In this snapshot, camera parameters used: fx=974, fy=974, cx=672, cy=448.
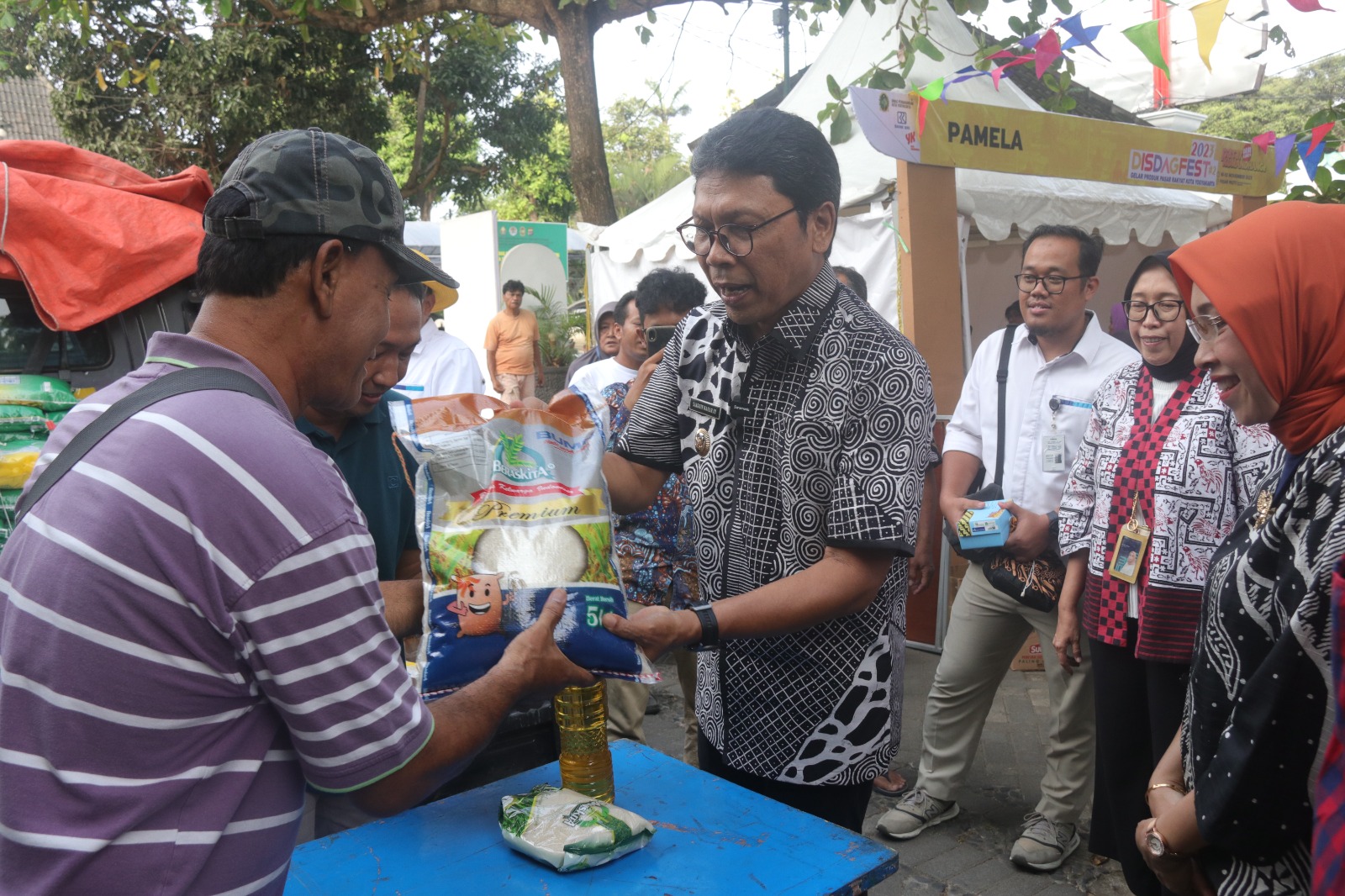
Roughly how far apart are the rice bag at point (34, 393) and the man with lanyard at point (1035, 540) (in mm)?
3572

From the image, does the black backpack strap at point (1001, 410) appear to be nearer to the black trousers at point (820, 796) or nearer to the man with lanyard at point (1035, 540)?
the man with lanyard at point (1035, 540)

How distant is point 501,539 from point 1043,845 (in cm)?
296

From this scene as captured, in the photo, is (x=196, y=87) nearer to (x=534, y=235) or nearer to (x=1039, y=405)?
(x=534, y=235)

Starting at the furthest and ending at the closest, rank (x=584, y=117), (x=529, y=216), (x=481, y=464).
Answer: (x=529, y=216), (x=584, y=117), (x=481, y=464)

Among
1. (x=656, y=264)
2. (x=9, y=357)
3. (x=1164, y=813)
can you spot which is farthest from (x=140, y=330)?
(x=656, y=264)

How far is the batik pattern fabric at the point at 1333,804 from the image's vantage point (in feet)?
3.35

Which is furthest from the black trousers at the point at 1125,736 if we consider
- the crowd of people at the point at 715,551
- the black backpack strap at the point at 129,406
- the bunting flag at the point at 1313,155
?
the bunting flag at the point at 1313,155

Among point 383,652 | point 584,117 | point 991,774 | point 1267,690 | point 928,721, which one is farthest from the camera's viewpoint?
point 584,117

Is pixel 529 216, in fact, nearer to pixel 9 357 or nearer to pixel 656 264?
pixel 656 264

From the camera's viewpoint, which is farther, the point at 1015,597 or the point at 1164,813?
the point at 1015,597

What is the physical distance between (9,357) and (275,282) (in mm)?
3288

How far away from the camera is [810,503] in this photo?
2.04 m

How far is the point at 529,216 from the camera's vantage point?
37.5 meters

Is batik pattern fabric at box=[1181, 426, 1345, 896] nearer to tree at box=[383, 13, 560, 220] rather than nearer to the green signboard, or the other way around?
the green signboard
